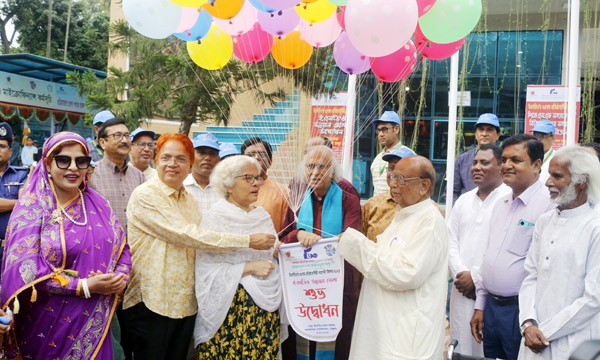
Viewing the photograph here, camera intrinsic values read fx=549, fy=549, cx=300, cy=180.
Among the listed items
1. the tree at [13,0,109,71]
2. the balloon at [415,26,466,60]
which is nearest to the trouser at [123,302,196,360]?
the balloon at [415,26,466,60]

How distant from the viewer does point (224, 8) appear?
154 inches

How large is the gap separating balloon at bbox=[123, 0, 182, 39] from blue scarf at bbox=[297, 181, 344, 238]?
5.25ft

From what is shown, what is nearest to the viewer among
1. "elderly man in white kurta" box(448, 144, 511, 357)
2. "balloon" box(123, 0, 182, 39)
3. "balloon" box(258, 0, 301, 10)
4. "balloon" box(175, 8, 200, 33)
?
"balloon" box(258, 0, 301, 10)

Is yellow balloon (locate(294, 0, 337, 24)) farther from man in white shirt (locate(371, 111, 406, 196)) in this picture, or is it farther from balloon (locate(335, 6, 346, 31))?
man in white shirt (locate(371, 111, 406, 196))

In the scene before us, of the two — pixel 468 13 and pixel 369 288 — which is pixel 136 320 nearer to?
pixel 369 288

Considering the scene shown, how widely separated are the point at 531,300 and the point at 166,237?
2.05 meters

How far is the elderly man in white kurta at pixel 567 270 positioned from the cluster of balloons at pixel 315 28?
1318 mm

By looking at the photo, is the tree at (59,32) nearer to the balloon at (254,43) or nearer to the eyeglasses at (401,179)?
the balloon at (254,43)

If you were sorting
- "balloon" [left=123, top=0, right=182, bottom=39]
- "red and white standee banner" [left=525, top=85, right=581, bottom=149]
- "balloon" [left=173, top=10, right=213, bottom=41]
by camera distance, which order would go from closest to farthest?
"balloon" [left=123, top=0, right=182, bottom=39]
"balloon" [left=173, top=10, right=213, bottom=41]
"red and white standee banner" [left=525, top=85, right=581, bottom=149]

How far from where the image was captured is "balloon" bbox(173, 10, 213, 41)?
14.1 ft

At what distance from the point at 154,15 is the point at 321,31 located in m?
1.33

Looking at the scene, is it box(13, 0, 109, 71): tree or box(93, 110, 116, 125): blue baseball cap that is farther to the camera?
box(13, 0, 109, 71): tree

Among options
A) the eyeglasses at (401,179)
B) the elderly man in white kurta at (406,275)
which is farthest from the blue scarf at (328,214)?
the eyeglasses at (401,179)

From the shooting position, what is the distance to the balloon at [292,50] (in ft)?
15.5
